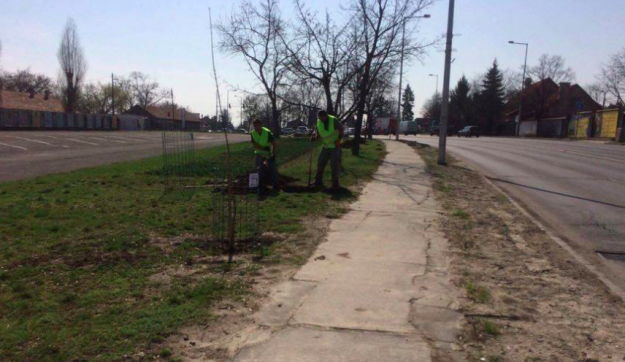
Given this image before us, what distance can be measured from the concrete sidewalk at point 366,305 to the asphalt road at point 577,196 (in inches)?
81.5

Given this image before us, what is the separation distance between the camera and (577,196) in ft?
38.3

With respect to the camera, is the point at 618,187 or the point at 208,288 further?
the point at 618,187

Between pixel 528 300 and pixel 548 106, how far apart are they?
76127mm

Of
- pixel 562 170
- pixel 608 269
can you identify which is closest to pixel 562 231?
pixel 608 269

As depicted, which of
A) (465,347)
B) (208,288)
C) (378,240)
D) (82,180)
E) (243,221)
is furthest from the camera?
(82,180)

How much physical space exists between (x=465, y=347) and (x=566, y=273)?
2.61m

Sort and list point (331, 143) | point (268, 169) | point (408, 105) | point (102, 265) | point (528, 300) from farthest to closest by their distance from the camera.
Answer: point (408, 105)
point (331, 143)
point (268, 169)
point (102, 265)
point (528, 300)

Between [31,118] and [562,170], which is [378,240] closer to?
[562,170]

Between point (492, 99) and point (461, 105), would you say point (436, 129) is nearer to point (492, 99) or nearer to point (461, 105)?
point (492, 99)

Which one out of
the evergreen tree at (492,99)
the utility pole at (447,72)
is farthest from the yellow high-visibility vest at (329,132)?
the evergreen tree at (492,99)

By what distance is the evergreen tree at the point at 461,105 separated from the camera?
281 ft

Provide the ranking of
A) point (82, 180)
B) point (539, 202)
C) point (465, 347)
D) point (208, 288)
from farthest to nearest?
1. point (82, 180)
2. point (539, 202)
3. point (208, 288)
4. point (465, 347)

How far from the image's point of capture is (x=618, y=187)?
13117 mm

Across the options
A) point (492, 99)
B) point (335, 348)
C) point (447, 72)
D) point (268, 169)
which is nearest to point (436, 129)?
point (492, 99)
